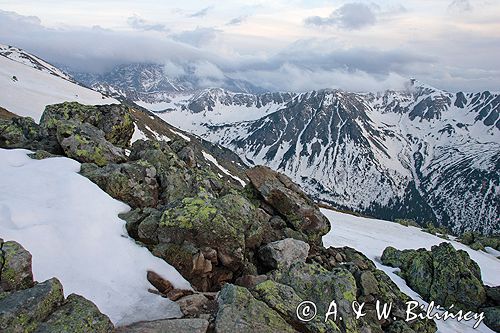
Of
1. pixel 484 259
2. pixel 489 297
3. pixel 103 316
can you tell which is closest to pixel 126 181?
pixel 103 316

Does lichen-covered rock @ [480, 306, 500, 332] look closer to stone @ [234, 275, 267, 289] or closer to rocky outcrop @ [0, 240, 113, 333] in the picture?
stone @ [234, 275, 267, 289]

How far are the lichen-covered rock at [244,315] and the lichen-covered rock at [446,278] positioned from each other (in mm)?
28761

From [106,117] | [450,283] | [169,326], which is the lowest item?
[450,283]

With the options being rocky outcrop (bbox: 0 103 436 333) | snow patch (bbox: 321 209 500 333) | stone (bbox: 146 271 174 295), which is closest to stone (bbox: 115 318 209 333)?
rocky outcrop (bbox: 0 103 436 333)

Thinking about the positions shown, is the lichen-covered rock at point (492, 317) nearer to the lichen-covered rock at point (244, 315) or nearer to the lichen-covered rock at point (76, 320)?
the lichen-covered rock at point (244, 315)

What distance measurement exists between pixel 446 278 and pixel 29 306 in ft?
121

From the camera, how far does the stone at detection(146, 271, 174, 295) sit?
49.9 feet

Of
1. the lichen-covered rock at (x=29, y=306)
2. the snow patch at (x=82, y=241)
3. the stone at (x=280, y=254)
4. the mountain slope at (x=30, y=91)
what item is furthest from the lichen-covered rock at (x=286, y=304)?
the mountain slope at (x=30, y=91)

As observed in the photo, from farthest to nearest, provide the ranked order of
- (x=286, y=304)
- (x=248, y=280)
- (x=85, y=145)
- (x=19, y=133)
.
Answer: (x=19, y=133) → (x=85, y=145) → (x=248, y=280) → (x=286, y=304)

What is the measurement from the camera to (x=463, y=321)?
1199 inches

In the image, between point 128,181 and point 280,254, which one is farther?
point 128,181

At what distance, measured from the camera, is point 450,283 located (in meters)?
35.4

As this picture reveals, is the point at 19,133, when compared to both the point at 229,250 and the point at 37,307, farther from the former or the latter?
the point at 37,307

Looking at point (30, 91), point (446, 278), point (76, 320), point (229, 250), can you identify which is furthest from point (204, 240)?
A: point (30, 91)
